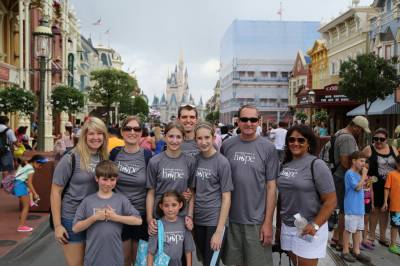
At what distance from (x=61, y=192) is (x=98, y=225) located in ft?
1.56

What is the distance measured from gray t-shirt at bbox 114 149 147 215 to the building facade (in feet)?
230

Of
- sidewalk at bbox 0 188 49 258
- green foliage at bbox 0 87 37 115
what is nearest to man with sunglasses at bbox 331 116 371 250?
sidewalk at bbox 0 188 49 258

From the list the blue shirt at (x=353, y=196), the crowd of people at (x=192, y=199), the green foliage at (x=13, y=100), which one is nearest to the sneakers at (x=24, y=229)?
the crowd of people at (x=192, y=199)

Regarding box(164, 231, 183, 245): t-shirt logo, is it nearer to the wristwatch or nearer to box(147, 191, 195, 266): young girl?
box(147, 191, 195, 266): young girl

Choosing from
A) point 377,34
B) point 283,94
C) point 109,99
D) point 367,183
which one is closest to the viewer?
point 367,183

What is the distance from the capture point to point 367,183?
6.31m

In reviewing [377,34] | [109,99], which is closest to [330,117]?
[377,34]

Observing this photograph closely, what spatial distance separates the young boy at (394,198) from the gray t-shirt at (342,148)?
0.87 meters

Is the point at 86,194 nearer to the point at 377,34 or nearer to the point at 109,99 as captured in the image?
the point at 377,34

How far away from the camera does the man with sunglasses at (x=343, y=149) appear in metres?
6.11

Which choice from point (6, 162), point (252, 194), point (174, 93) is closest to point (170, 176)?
point (252, 194)

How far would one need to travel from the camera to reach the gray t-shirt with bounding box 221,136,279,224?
416cm

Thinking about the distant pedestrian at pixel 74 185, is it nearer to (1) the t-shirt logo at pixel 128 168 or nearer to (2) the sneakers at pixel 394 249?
(1) the t-shirt logo at pixel 128 168

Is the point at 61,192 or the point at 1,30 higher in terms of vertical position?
the point at 1,30
